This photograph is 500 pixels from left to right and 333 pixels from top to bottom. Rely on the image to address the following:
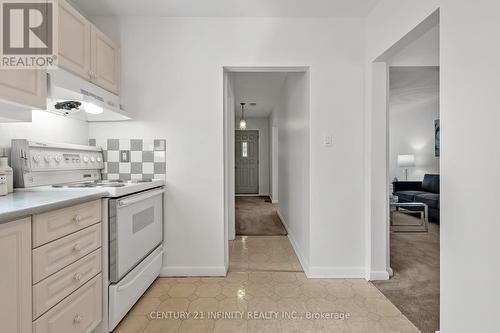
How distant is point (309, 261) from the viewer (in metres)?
2.32

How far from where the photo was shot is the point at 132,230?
1759 mm

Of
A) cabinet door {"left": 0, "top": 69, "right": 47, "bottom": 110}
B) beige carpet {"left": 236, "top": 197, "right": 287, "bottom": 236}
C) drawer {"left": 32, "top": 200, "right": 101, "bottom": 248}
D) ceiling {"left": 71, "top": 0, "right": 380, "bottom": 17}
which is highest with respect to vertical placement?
ceiling {"left": 71, "top": 0, "right": 380, "bottom": 17}

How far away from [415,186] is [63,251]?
5995 mm

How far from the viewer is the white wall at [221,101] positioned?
7.50 ft

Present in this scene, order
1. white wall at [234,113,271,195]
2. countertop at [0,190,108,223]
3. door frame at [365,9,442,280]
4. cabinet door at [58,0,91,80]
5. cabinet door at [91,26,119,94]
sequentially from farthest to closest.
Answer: white wall at [234,113,271,195] → door frame at [365,9,442,280] → cabinet door at [91,26,119,94] → cabinet door at [58,0,91,80] → countertop at [0,190,108,223]

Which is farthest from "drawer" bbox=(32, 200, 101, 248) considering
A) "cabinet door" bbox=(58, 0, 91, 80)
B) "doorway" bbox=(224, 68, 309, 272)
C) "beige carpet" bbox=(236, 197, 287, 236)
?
"beige carpet" bbox=(236, 197, 287, 236)

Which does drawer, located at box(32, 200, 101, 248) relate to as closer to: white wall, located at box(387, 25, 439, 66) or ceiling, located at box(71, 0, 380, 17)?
ceiling, located at box(71, 0, 380, 17)

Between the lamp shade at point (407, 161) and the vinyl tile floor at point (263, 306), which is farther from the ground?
the lamp shade at point (407, 161)

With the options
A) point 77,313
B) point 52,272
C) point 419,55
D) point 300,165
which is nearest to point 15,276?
point 52,272

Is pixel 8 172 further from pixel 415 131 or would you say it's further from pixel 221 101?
pixel 415 131

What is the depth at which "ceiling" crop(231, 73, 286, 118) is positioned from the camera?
12.4 ft

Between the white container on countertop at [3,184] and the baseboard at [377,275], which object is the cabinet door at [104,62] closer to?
the white container on countertop at [3,184]

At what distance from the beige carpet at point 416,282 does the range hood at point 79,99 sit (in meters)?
Result: 2.58

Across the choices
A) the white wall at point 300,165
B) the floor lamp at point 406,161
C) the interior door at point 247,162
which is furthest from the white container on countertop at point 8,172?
the floor lamp at point 406,161
